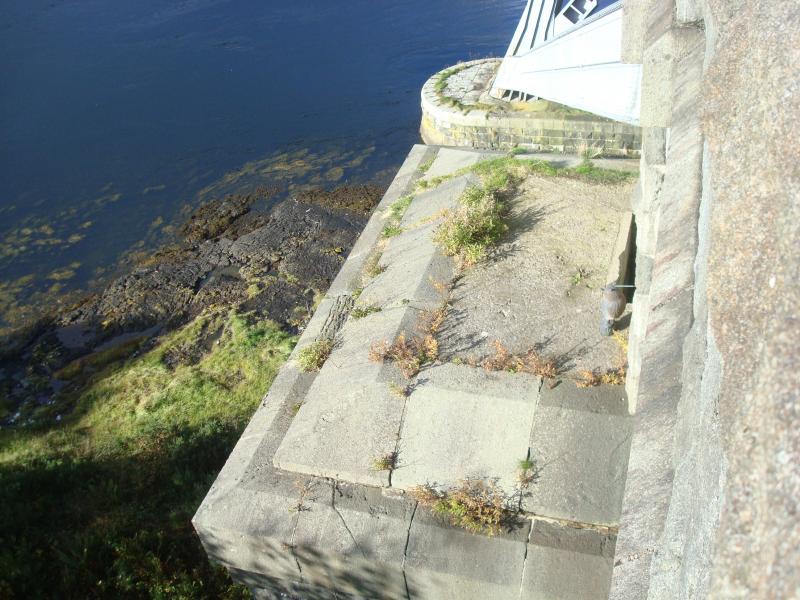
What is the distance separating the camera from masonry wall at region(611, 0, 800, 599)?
1069 millimetres

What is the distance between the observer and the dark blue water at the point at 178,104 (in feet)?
53.6

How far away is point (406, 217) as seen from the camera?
771 centimetres

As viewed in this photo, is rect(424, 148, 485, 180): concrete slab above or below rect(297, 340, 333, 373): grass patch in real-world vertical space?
above

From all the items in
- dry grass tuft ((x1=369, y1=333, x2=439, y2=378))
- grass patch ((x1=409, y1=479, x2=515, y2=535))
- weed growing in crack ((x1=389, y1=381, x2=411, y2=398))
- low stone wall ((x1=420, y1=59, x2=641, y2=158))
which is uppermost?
dry grass tuft ((x1=369, y1=333, x2=439, y2=378))

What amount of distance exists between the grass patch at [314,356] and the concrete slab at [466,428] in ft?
3.94

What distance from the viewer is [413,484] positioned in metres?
4.54

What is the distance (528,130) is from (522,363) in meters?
10.4

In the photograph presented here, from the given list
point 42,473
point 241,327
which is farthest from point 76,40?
point 42,473

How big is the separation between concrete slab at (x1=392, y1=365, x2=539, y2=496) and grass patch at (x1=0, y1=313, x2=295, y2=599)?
93.8 inches

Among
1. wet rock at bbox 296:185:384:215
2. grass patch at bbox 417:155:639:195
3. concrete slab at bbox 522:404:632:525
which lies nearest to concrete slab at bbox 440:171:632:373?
grass patch at bbox 417:155:639:195

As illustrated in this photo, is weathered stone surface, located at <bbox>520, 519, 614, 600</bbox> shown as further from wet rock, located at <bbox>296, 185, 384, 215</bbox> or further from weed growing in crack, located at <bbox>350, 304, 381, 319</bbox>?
wet rock, located at <bbox>296, 185, 384, 215</bbox>

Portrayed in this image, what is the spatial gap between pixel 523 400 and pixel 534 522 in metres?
0.87

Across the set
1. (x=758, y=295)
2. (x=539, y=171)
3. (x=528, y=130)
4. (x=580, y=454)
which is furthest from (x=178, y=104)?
(x=758, y=295)

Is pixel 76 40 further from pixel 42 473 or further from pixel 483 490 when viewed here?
pixel 483 490
